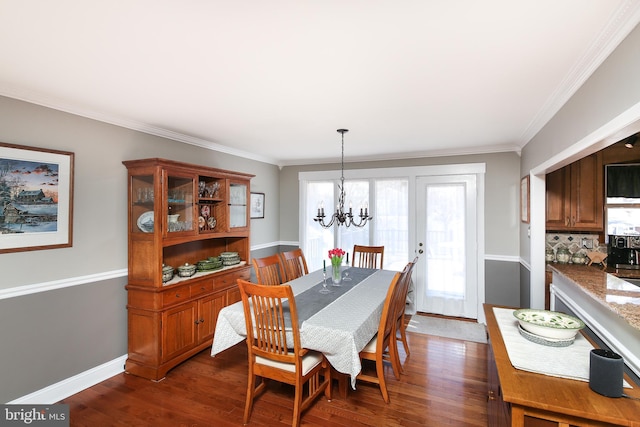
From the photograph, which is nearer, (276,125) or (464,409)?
(464,409)

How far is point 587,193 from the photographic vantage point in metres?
3.52

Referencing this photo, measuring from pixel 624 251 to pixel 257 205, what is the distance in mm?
4721

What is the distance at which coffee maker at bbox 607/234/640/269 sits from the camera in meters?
3.46

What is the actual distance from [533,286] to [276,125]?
323 cm

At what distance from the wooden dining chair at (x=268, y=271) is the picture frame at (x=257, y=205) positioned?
1625 millimetres

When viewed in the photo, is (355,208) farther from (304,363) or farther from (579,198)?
(304,363)

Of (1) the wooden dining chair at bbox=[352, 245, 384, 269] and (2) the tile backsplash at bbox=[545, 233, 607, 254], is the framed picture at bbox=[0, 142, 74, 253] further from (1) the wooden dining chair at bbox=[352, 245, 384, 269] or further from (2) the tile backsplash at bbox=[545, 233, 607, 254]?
(2) the tile backsplash at bbox=[545, 233, 607, 254]

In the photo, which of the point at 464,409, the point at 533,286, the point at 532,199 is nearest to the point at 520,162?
the point at 532,199

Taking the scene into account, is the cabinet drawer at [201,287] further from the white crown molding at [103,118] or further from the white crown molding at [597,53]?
the white crown molding at [597,53]

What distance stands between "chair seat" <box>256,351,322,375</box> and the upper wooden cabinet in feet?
10.5

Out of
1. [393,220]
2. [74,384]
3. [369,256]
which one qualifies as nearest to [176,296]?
[74,384]

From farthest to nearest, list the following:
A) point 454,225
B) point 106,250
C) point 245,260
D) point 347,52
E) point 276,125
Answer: point 454,225 → point 245,260 → point 276,125 → point 106,250 → point 347,52

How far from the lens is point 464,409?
95.0 inches

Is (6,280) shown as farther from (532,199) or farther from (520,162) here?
(520,162)
